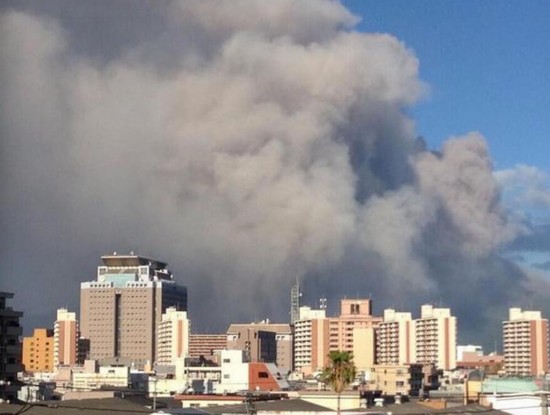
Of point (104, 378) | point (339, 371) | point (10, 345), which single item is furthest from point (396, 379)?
point (10, 345)

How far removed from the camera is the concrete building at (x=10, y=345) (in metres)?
87.2

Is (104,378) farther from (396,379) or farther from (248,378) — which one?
(396,379)

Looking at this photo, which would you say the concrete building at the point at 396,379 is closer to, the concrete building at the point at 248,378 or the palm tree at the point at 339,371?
the concrete building at the point at 248,378

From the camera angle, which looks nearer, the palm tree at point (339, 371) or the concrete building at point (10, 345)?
the palm tree at point (339, 371)

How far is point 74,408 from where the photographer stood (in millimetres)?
58750

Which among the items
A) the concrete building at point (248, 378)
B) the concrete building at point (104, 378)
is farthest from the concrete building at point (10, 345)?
the concrete building at point (104, 378)

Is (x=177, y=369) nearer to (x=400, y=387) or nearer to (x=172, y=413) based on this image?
(x=400, y=387)

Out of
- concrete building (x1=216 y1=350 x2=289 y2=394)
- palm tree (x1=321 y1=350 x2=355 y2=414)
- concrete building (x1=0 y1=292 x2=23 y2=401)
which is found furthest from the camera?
concrete building (x1=216 y1=350 x2=289 y2=394)

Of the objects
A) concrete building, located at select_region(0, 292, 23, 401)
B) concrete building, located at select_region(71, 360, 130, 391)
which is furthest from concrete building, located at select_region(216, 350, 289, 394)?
concrete building, located at select_region(0, 292, 23, 401)

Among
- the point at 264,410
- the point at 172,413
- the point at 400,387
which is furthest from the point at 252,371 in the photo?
the point at 172,413

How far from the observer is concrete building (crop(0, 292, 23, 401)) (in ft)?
286

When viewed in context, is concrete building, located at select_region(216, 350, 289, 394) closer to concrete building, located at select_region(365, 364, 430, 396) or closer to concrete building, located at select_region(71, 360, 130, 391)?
concrete building, located at select_region(365, 364, 430, 396)

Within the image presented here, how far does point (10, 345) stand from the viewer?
90062 millimetres

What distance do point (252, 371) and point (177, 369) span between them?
37.9 metres
